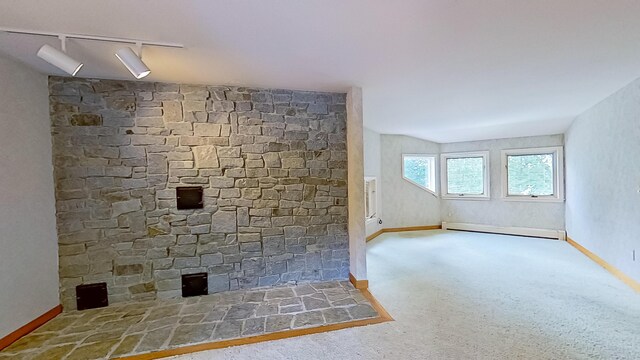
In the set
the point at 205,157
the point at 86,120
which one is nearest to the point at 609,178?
the point at 205,157

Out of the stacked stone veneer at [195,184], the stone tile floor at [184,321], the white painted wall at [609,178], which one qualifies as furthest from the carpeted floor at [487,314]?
the stacked stone veneer at [195,184]

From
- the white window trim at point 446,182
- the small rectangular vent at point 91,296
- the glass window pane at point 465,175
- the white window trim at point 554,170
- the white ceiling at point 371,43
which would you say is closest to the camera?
the white ceiling at point 371,43

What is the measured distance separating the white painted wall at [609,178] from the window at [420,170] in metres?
2.31

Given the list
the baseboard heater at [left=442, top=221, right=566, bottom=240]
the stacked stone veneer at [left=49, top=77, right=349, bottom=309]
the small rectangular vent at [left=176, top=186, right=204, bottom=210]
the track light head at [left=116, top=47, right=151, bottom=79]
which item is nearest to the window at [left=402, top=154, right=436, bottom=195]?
the baseboard heater at [left=442, top=221, right=566, bottom=240]

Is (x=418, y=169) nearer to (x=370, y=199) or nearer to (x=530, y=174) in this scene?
(x=370, y=199)

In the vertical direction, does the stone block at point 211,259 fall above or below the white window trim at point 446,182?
below

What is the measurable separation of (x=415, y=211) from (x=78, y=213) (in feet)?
18.1

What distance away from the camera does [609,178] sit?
3.24m

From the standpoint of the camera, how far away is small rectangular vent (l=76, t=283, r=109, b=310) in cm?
247

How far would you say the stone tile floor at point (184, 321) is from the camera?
192 centimetres

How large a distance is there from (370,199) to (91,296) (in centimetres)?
425

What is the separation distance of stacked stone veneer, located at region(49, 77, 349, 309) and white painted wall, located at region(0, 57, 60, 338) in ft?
0.31

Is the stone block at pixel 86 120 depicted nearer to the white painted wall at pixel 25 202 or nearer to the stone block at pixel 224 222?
the white painted wall at pixel 25 202

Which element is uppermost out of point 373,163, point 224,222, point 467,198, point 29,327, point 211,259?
point 373,163
